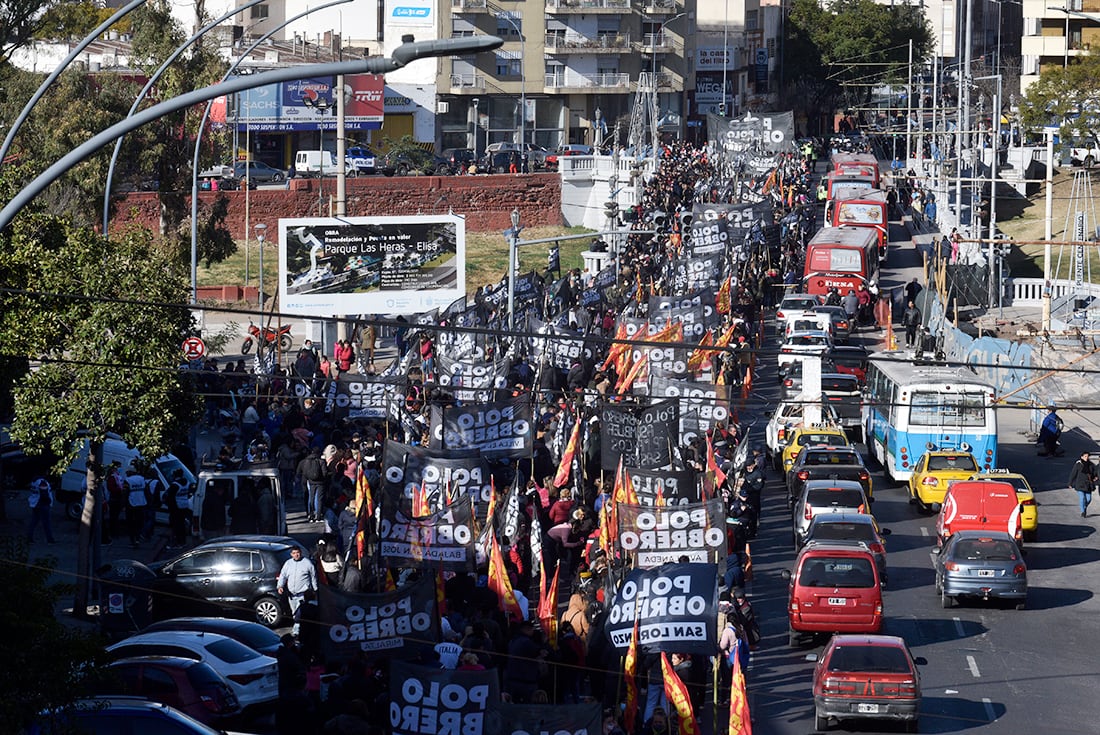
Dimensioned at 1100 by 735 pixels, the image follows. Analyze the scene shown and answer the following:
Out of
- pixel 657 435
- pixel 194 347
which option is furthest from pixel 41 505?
pixel 657 435

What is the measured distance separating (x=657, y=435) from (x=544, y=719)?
12.6m

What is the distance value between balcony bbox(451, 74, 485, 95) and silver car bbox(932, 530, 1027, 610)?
7463 centimetres

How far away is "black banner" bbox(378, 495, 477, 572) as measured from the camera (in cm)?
2294

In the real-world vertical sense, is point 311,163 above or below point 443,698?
above

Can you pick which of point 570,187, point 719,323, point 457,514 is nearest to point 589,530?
point 457,514

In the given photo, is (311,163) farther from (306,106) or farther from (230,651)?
(230,651)

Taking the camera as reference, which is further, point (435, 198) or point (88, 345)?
point (435, 198)

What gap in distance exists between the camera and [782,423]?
37469mm

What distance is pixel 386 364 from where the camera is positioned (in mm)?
47719

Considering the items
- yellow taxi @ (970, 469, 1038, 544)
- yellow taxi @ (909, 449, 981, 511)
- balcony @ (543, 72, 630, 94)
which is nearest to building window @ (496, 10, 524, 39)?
balcony @ (543, 72, 630, 94)

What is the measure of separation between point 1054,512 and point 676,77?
77.6 m

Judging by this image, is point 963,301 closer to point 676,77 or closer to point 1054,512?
point 1054,512

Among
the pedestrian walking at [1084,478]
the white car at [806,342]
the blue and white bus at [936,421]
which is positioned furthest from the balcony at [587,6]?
the pedestrian walking at [1084,478]

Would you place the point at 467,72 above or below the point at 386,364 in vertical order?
above
